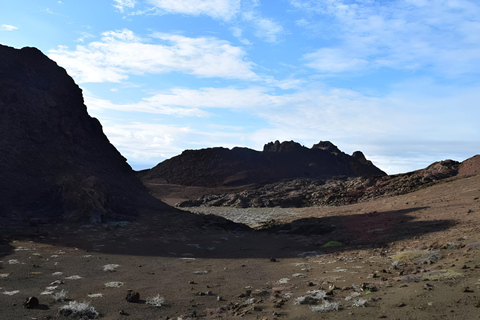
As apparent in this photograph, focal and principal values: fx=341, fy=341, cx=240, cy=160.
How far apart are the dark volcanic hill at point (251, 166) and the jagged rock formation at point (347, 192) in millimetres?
26286

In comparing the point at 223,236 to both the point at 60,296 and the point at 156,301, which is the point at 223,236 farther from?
the point at 60,296

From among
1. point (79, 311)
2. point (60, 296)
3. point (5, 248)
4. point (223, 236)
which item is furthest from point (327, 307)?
point (223, 236)

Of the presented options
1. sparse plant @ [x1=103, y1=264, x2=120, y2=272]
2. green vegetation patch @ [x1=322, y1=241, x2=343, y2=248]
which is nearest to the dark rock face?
sparse plant @ [x1=103, y1=264, x2=120, y2=272]

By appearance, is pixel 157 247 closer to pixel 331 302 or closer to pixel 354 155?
pixel 331 302

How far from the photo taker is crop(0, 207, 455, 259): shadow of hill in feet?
49.6

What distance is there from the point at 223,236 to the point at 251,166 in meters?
64.6

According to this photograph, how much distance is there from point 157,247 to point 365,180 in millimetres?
34962

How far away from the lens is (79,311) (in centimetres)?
702

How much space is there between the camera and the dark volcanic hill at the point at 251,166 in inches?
3179

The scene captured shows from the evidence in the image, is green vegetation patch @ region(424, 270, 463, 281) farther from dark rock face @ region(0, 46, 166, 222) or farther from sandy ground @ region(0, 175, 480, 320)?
dark rock face @ region(0, 46, 166, 222)

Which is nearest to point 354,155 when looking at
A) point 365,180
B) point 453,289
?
point 365,180

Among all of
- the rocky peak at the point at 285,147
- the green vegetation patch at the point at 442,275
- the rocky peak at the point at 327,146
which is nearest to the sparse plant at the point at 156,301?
the green vegetation patch at the point at 442,275

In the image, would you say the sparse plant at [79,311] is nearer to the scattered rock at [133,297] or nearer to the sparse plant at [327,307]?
the scattered rock at [133,297]

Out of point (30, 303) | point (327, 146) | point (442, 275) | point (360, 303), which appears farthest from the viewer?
point (327, 146)
